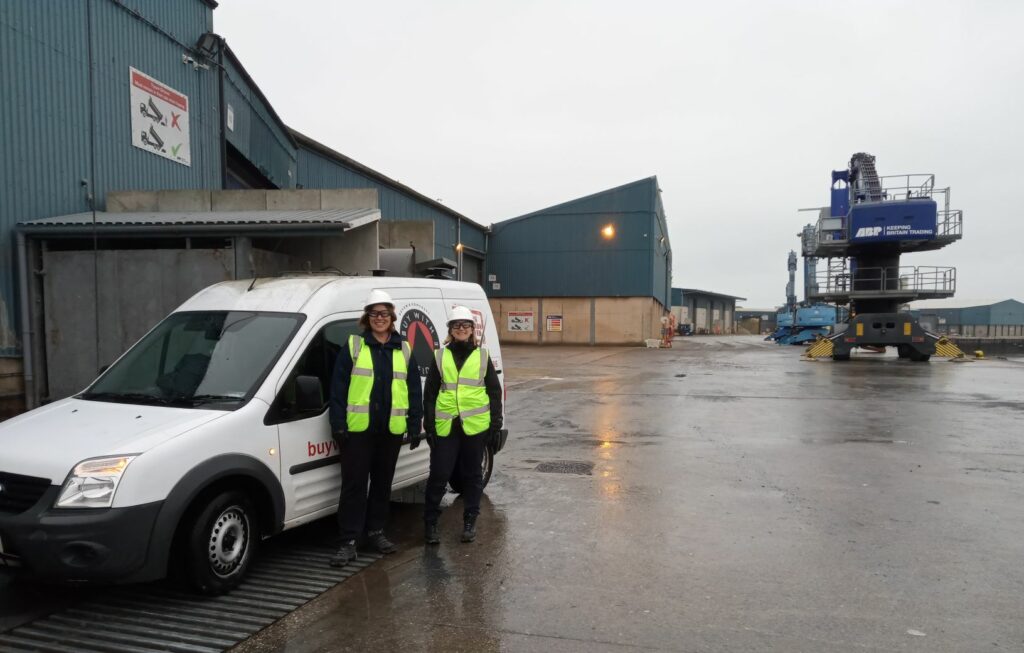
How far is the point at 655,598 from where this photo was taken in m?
4.06

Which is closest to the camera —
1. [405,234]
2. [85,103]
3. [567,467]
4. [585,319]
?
[567,467]

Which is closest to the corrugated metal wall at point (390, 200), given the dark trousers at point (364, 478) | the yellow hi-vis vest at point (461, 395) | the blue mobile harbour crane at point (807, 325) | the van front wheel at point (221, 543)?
the yellow hi-vis vest at point (461, 395)

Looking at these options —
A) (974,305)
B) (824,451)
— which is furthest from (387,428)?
(974,305)

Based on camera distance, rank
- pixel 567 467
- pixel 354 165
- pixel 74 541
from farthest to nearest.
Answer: pixel 354 165, pixel 567 467, pixel 74 541

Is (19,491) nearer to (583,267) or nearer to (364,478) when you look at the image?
(364,478)

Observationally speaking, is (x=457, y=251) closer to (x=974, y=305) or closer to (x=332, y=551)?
(x=332, y=551)

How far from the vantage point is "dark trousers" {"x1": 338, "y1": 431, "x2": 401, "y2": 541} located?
459 cm

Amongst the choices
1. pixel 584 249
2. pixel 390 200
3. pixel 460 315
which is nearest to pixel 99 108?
pixel 460 315

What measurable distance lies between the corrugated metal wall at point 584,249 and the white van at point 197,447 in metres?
32.9

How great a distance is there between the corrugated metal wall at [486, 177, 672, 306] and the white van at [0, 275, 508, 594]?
32.9 m

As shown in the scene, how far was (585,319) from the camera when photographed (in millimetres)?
38188

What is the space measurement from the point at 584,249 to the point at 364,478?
34.2 meters

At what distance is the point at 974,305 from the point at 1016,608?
9848 centimetres

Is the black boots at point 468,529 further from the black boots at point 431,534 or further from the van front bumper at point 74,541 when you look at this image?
the van front bumper at point 74,541
